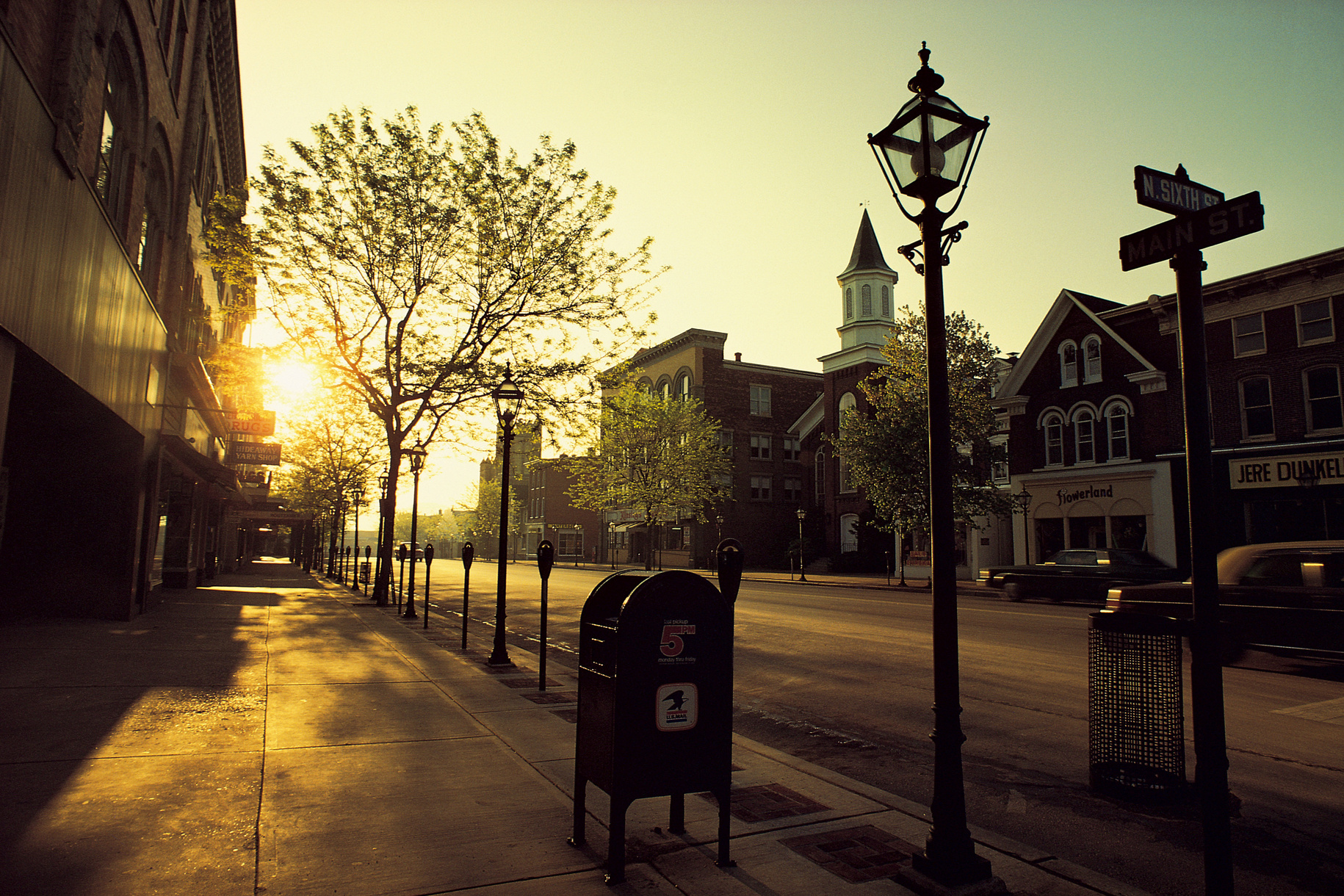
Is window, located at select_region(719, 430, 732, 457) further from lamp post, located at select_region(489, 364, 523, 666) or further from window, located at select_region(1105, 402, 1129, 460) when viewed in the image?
lamp post, located at select_region(489, 364, 523, 666)

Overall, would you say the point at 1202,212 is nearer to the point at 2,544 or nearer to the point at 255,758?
the point at 255,758

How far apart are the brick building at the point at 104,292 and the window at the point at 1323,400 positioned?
3104 cm

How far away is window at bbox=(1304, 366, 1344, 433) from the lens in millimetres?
24625

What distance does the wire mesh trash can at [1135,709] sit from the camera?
5246mm

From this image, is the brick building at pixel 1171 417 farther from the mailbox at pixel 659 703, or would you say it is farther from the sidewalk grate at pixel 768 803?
the mailbox at pixel 659 703

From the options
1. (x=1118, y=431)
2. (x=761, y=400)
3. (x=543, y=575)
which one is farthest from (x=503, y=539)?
(x=761, y=400)

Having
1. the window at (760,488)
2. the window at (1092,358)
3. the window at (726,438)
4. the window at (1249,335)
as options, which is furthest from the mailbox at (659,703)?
the window at (760,488)

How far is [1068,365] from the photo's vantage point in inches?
1287

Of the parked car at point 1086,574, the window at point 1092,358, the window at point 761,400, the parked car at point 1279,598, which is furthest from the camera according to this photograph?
the window at point 761,400

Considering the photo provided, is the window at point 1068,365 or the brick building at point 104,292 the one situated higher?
the window at point 1068,365

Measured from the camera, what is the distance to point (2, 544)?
46.4 feet

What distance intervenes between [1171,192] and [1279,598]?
943 centimetres

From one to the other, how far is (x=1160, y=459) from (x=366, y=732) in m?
30.5

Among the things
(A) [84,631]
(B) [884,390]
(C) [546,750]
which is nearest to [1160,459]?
(B) [884,390]
